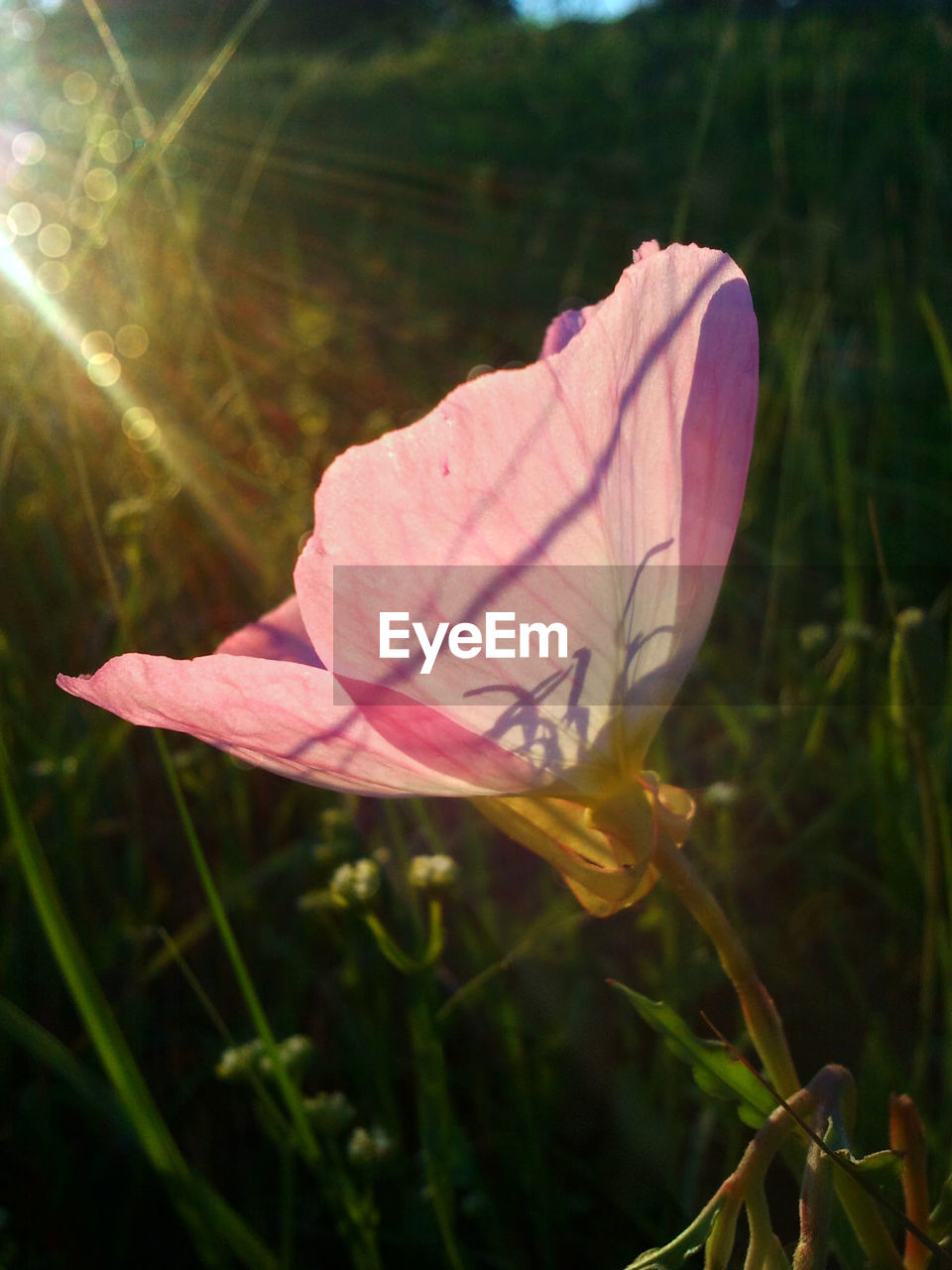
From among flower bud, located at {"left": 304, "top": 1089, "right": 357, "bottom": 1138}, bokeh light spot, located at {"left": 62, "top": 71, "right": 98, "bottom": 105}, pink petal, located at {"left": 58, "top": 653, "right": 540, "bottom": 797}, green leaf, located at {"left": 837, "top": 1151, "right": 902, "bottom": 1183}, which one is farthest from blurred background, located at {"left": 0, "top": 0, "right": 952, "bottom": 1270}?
bokeh light spot, located at {"left": 62, "top": 71, "right": 98, "bottom": 105}

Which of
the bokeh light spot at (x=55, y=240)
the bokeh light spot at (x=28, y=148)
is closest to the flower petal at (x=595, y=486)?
the bokeh light spot at (x=55, y=240)

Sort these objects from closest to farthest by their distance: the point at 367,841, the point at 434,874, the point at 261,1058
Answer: the point at 434,874 < the point at 261,1058 < the point at 367,841

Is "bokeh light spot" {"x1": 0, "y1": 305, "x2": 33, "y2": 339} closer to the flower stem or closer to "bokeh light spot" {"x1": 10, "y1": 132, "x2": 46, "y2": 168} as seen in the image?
"bokeh light spot" {"x1": 10, "y1": 132, "x2": 46, "y2": 168}

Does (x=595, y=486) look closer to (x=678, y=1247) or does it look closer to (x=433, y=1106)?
(x=678, y=1247)

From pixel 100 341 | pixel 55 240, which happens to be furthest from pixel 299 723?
pixel 55 240

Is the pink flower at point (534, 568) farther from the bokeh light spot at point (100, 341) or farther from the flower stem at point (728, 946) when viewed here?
the bokeh light spot at point (100, 341)
